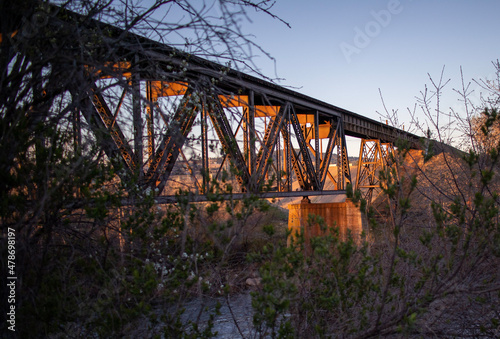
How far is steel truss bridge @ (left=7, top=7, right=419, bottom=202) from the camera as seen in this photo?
3434 millimetres

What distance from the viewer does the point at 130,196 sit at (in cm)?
427

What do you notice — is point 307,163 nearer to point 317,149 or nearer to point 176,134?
point 317,149

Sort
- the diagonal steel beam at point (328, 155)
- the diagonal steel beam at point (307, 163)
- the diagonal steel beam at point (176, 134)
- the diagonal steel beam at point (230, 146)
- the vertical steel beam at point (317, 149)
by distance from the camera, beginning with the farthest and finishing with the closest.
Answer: the diagonal steel beam at point (328, 155) < the vertical steel beam at point (317, 149) < the diagonal steel beam at point (307, 163) < the diagonal steel beam at point (230, 146) < the diagonal steel beam at point (176, 134)

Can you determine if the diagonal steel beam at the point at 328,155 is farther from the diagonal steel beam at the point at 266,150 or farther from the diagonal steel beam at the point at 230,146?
the diagonal steel beam at the point at 230,146

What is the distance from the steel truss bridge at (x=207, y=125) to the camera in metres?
3.43

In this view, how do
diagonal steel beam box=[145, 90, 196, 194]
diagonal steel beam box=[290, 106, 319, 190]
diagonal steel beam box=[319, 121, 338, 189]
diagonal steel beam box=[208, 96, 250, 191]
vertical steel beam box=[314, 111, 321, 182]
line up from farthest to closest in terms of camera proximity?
diagonal steel beam box=[319, 121, 338, 189] < vertical steel beam box=[314, 111, 321, 182] < diagonal steel beam box=[290, 106, 319, 190] < diagonal steel beam box=[208, 96, 250, 191] < diagonal steel beam box=[145, 90, 196, 194]

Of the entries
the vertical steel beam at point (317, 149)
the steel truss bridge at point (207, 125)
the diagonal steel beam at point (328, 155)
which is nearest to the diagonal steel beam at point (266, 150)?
the steel truss bridge at point (207, 125)

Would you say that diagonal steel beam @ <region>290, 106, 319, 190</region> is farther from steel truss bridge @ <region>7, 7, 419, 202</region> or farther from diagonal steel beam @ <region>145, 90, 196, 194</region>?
diagonal steel beam @ <region>145, 90, 196, 194</region>

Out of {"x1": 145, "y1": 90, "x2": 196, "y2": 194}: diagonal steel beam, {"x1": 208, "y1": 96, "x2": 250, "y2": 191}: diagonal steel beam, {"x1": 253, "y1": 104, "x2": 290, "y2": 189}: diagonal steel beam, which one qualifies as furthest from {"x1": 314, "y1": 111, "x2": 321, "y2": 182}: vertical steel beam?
{"x1": 208, "y1": 96, "x2": 250, "y2": 191}: diagonal steel beam

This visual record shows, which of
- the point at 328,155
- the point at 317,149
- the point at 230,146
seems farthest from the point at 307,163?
the point at 230,146

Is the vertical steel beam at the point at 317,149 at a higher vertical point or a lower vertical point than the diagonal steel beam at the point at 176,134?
higher

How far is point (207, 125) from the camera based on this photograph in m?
3.36

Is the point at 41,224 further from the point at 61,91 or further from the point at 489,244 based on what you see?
the point at 489,244

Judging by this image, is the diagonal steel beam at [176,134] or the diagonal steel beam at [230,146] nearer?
the diagonal steel beam at [176,134]
